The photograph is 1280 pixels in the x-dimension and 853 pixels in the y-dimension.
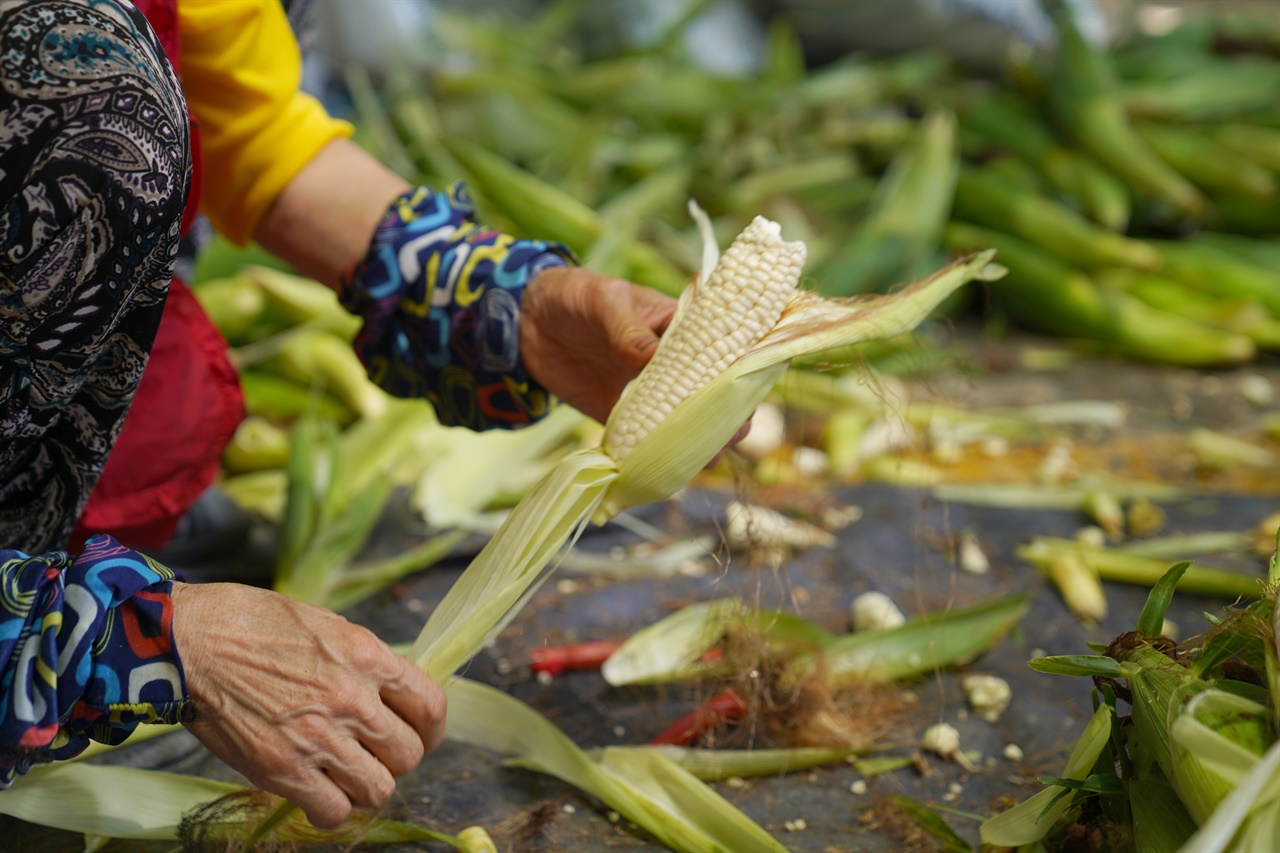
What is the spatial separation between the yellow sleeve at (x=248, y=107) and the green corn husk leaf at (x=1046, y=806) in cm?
108

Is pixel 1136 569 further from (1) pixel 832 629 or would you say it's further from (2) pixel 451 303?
(2) pixel 451 303

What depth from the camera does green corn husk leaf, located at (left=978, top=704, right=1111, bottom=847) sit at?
2.90ft

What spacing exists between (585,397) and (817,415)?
1174 mm

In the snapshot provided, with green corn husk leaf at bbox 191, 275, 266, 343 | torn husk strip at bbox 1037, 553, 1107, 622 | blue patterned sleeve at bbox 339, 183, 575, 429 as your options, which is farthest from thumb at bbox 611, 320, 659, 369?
green corn husk leaf at bbox 191, 275, 266, 343

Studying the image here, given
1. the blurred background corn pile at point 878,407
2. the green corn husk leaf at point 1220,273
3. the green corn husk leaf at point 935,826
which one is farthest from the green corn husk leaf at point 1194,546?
the green corn husk leaf at point 1220,273

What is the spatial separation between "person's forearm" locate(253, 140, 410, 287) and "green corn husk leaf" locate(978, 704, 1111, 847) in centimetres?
95

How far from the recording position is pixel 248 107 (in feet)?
4.15

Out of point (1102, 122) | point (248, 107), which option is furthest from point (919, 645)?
point (1102, 122)

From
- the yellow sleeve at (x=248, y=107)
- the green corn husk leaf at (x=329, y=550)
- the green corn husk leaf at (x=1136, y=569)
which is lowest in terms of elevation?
the green corn husk leaf at (x=1136, y=569)

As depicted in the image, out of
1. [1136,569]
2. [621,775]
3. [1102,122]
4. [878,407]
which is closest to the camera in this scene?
[621,775]

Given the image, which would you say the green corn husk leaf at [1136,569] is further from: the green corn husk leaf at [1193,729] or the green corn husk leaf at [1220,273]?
the green corn husk leaf at [1220,273]

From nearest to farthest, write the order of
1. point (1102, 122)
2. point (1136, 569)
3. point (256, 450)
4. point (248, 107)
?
point (248, 107)
point (1136, 569)
point (256, 450)
point (1102, 122)

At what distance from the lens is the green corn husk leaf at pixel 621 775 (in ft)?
3.53

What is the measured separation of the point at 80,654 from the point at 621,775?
0.59m
